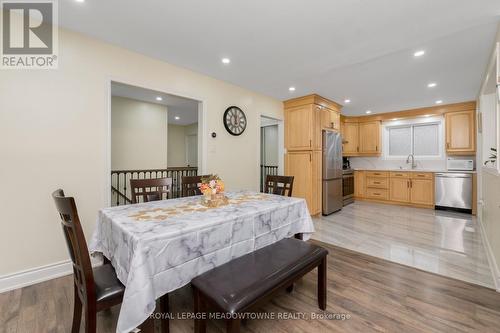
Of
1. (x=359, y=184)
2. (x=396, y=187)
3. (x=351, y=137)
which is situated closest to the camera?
(x=396, y=187)

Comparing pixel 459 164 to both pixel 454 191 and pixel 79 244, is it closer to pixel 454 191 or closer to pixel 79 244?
pixel 454 191

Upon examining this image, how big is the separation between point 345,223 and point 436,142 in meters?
3.86

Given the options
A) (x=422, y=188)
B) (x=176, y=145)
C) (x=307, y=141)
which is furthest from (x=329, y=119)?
(x=176, y=145)

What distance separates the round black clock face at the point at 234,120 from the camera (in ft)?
12.4

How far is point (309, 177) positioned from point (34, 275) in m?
4.25

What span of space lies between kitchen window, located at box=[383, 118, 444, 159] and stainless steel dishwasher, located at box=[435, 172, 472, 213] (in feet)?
3.01

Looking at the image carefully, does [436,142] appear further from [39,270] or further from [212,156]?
[39,270]

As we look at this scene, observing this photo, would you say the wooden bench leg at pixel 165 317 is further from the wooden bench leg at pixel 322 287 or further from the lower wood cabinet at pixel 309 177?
the lower wood cabinet at pixel 309 177

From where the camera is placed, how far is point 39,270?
6.98ft

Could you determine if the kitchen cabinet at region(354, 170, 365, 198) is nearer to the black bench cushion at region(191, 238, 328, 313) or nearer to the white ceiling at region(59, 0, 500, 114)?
the white ceiling at region(59, 0, 500, 114)

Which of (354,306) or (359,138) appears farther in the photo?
(359,138)

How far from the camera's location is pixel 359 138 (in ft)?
21.7

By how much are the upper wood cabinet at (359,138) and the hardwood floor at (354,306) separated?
4.78 metres

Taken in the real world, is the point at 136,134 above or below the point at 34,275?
above
